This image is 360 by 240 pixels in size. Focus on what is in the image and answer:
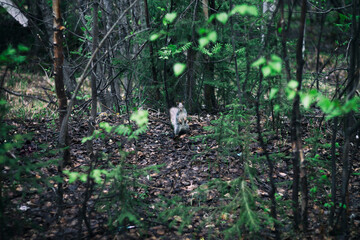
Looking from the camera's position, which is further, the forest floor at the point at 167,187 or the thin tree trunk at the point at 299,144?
the forest floor at the point at 167,187

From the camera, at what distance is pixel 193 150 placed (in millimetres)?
5117

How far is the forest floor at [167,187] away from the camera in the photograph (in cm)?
298

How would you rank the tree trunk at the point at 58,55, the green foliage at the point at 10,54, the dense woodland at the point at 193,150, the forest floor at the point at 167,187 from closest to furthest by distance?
the green foliage at the point at 10,54
the dense woodland at the point at 193,150
the forest floor at the point at 167,187
the tree trunk at the point at 58,55

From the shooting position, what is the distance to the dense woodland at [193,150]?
8.50ft

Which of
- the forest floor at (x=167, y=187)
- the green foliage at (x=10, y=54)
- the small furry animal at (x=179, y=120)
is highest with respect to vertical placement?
the green foliage at (x=10, y=54)

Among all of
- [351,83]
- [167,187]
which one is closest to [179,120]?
[167,187]

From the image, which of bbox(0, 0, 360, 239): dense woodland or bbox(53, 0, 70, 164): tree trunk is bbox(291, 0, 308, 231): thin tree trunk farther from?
bbox(53, 0, 70, 164): tree trunk

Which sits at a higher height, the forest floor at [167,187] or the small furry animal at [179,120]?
the small furry animal at [179,120]

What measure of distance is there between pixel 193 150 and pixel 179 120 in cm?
67

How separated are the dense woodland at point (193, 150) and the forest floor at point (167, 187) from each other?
2 cm

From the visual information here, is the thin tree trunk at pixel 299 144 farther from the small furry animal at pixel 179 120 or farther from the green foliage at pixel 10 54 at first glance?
the small furry animal at pixel 179 120

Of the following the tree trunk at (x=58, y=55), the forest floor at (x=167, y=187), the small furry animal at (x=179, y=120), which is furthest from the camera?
the small furry animal at (x=179, y=120)

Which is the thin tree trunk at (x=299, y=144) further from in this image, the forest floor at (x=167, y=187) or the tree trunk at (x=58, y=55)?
the tree trunk at (x=58, y=55)

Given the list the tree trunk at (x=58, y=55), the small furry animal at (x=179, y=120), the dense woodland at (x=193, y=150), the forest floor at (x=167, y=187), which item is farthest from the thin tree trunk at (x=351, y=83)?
the tree trunk at (x=58, y=55)
